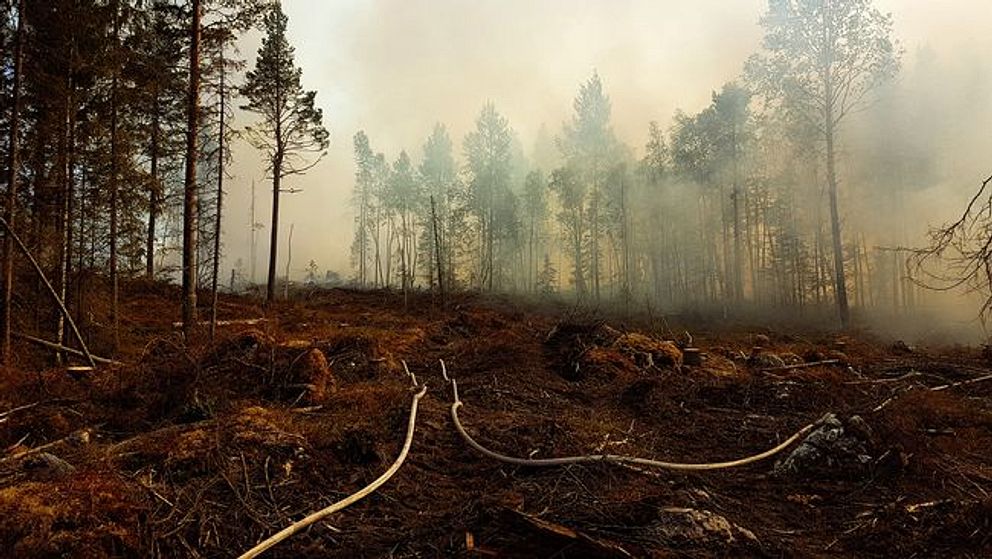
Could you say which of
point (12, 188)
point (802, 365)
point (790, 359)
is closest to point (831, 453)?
point (802, 365)

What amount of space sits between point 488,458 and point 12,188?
38.2ft

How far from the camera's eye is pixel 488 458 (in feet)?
18.2

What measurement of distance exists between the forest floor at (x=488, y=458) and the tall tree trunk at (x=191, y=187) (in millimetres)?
2248

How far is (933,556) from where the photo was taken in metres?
3.21

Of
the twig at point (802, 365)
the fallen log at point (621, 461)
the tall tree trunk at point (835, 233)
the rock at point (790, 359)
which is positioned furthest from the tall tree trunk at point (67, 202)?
the tall tree trunk at point (835, 233)

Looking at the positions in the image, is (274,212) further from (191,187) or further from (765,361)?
(765,361)

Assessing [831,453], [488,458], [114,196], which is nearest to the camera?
[831,453]

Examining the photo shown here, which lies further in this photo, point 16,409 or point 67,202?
point 67,202

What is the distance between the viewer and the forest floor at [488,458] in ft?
11.0

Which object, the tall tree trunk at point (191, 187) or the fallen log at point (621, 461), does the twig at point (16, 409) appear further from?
the fallen log at point (621, 461)

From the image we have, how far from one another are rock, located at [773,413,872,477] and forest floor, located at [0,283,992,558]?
23mm

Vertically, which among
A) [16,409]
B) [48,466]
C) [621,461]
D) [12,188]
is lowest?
[621,461]

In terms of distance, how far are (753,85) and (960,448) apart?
69.0 ft

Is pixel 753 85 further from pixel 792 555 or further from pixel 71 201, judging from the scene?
pixel 71 201
